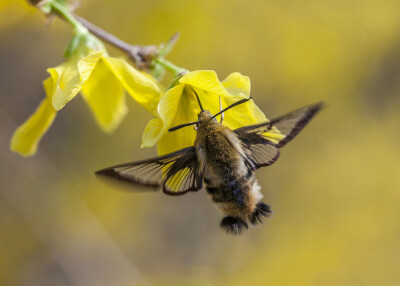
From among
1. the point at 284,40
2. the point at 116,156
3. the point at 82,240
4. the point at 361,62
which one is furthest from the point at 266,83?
the point at 82,240

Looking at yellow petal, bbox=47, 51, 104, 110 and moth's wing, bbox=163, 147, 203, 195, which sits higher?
yellow petal, bbox=47, 51, 104, 110

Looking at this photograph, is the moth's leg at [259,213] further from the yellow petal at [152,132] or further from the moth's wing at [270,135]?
the yellow petal at [152,132]

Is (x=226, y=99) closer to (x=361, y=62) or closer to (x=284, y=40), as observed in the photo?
(x=284, y=40)

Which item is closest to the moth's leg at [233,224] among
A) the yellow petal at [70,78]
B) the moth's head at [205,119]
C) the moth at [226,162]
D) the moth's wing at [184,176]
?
the moth at [226,162]

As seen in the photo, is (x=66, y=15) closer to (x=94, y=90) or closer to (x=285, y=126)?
(x=94, y=90)

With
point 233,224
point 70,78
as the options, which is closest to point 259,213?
point 233,224

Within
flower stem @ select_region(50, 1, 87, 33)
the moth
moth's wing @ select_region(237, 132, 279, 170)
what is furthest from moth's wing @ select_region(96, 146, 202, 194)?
flower stem @ select_region(50, 1, 87, 33)

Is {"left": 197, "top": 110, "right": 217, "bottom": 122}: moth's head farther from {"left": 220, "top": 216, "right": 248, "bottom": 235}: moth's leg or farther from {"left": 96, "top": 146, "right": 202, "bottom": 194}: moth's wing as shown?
{"left": 220, "top": 216, "right": 248, "bottom": 235}: moth's leg
